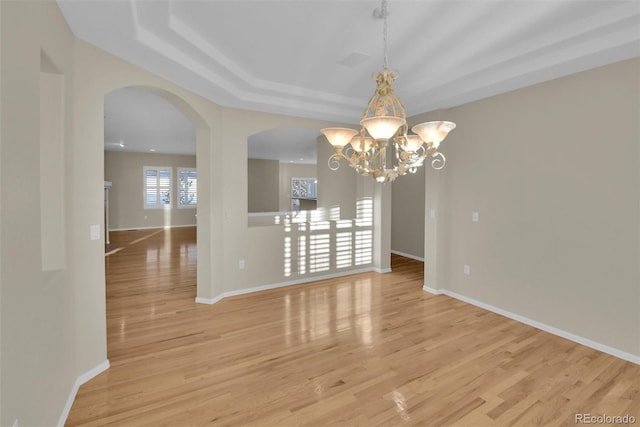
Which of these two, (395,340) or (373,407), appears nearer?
(373,407)

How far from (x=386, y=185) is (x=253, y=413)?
4.01 metres

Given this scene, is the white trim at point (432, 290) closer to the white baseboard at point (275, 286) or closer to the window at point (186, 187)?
the white baseboard at point (275, 286)

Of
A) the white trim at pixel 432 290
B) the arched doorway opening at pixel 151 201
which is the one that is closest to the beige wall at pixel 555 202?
the white trim at pixel 432 290

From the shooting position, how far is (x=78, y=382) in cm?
221

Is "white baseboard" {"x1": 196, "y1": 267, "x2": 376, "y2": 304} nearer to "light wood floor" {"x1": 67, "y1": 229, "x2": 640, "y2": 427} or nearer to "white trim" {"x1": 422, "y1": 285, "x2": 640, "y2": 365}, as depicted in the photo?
"light wood floor" {"x1": 67, "y1": 229, "x2": 640, "y2": 427}

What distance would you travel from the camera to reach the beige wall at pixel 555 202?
2.66 meters

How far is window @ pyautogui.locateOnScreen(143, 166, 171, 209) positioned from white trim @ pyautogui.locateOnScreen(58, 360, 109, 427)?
9065mm

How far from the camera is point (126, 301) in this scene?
13.0 feet

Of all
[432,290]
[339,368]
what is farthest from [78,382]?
[432,290]

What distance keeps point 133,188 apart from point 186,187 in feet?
5.27

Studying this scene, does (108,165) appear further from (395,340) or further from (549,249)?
(549,249)

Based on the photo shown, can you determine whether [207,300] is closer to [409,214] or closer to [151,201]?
[409,214]

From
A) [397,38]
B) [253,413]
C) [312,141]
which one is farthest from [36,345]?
[312,141]

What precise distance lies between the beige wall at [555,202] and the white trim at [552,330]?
0.13 feet
